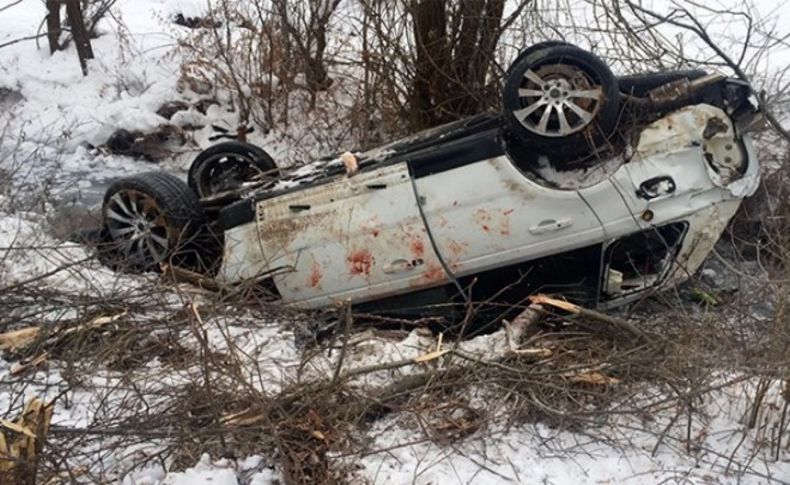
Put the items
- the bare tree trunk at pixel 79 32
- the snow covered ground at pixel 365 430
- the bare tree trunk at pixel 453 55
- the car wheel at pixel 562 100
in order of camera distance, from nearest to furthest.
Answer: the snow covered ground at pixel 365 430 → the car wheel at pixel 562 100 → the bare tree trunk at pixel 453 55 → the bare tree trunk at pixel 79 32

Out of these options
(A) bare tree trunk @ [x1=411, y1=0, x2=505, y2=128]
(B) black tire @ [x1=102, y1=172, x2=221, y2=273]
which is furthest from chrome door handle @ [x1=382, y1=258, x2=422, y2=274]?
(A) bare tree trunk @ [x1=411, y1=0, x2=505, y2=128]

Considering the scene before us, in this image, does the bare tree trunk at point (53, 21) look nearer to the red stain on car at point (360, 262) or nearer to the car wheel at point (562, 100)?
the red stain on car at point (360, 262)

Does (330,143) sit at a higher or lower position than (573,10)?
lower

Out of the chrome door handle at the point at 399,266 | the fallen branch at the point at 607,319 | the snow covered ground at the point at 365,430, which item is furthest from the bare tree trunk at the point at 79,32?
the fallen branch at the point at 607,319

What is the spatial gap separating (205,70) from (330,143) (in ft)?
7.68

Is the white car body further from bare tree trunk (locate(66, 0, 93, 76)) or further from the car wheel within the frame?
bare tree trunk (locate(66, 0, 93, 76))

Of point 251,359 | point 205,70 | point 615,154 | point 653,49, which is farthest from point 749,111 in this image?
point 205,70

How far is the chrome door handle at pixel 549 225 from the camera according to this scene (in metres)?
4.48

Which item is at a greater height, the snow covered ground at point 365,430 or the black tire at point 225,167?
the black tire at point 225,167

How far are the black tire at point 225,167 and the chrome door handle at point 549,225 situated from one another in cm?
224

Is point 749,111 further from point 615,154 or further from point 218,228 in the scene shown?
point 218,228

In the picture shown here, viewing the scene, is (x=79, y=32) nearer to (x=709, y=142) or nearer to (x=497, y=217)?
(x=497, y=217)

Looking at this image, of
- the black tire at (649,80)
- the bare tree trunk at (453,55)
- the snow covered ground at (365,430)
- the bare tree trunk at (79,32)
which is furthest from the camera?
the bare tree trunk at (79,32)

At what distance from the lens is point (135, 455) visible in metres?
3.28
